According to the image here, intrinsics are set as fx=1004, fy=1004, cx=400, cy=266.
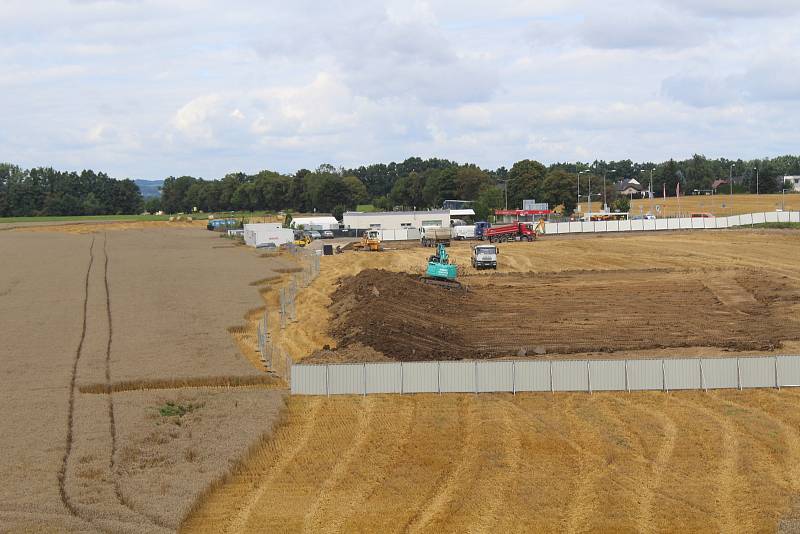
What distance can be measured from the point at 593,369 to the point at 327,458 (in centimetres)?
1124

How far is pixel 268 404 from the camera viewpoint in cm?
3309

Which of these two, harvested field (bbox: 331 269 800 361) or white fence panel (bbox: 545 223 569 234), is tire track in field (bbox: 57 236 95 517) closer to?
harvested field (bbox: 331 269 800 361)

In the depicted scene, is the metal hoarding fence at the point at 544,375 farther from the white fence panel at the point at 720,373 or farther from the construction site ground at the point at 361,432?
the construction site ground at the point at 361,432

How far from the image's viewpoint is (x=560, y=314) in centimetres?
5259

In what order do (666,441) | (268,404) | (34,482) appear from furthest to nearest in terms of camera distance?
(268,404), (666,441), (34,482)

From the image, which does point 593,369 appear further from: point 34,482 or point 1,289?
point 1,289

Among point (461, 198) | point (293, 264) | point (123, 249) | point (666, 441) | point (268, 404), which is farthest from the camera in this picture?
point (461, 198)

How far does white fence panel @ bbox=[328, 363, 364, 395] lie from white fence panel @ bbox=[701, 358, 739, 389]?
1199 centimetres

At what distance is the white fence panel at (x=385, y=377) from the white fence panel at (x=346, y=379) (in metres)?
0.29

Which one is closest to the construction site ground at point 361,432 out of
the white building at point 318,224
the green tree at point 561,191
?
the white building at point 318,224

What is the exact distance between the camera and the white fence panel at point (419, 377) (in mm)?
34562

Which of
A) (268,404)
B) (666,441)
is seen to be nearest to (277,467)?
(268,404)

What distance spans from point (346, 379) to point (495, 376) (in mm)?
5161

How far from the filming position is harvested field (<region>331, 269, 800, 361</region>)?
4391cm
